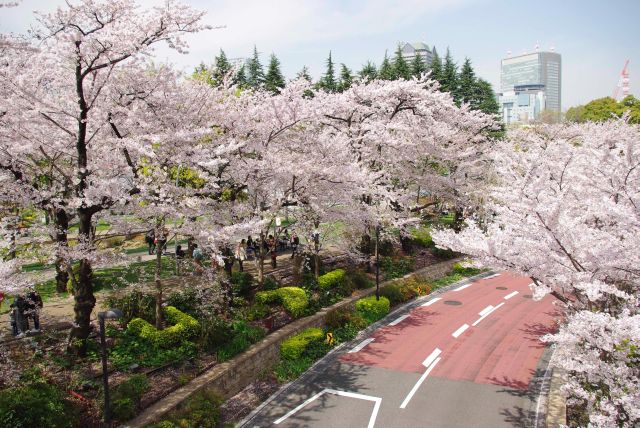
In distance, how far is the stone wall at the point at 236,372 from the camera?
37.4 feet

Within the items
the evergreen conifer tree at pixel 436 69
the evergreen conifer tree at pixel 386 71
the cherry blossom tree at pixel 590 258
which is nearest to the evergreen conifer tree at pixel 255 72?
the evergreen conifer tree at pixel 386 71

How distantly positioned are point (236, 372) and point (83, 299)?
205 inches

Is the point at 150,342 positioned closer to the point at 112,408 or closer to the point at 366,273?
the point at 112,408

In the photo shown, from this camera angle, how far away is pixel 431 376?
49.6 feet

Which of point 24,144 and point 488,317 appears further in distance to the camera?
point 488,317

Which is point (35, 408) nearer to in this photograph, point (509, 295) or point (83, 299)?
point (83, 299)

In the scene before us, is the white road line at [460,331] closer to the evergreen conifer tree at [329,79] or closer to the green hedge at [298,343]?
the green hedge at [298,343]

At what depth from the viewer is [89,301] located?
1268cm

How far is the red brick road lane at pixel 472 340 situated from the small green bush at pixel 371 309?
1.02 metres

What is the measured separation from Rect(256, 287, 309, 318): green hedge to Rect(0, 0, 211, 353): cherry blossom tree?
7009mm

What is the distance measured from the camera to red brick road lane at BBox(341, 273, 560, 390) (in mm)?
15602

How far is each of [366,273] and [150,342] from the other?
45.1 ft

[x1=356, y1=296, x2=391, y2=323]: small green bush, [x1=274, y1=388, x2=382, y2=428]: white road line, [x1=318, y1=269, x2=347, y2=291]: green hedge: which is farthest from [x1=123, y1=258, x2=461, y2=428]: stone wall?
[x1=274, y1=388, x2=382, y2=428]: white road line

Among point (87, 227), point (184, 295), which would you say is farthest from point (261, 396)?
point (87, 227)
